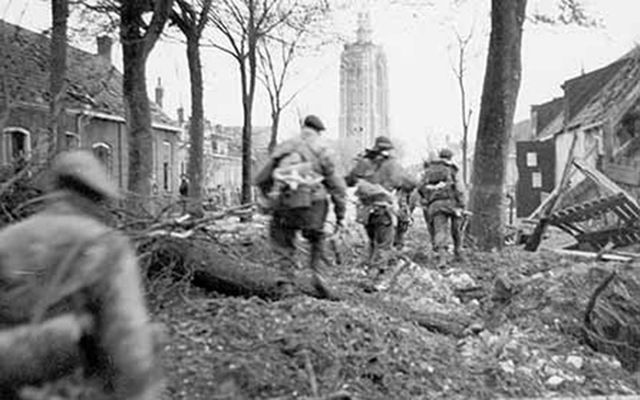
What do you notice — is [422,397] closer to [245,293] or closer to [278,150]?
[245,293]

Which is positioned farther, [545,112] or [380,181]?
[545,112]

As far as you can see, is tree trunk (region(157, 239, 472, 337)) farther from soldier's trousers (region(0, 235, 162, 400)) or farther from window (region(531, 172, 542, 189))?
window (region(531, 172, 542, 189))

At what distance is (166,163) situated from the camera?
46812 millimetres

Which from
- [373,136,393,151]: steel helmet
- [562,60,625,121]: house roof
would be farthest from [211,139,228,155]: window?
[373,136,393,151]: steel helmet

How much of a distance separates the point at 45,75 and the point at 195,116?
456 inches

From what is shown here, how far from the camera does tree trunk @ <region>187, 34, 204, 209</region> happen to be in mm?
21547

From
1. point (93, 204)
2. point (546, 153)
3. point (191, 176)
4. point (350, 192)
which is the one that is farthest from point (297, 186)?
point (546, 153)

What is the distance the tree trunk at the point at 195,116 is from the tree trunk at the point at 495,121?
7.77 metres

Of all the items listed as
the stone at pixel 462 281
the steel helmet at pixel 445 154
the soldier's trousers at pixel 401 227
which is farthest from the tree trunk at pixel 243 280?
the soldier's trousers at pixel 401 227

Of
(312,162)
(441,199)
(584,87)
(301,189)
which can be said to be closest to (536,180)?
(584,87)

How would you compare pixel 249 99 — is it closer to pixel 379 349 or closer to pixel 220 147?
pixel 379 349

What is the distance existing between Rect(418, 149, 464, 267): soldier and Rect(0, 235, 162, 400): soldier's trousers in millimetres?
9191

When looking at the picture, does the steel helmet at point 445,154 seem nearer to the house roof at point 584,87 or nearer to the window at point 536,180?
the window at point 536,180

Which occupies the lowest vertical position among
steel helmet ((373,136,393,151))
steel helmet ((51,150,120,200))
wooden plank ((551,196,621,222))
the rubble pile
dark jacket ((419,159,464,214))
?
the rubble pile
